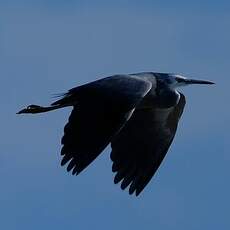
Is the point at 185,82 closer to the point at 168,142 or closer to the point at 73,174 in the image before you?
the point at 168,142

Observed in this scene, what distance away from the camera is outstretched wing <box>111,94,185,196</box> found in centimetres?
1989

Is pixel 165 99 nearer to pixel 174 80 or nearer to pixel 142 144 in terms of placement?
pixel 174 80

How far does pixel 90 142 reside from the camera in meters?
17.6

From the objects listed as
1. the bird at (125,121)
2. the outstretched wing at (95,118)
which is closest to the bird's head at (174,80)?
the bird at (125,121)

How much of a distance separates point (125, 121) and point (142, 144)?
2.78 meters

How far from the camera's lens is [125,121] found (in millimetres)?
17672

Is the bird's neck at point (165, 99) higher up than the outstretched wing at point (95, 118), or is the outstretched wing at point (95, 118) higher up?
the outstretched wing at point (95, 118)

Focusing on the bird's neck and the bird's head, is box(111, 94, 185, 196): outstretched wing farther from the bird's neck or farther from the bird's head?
the bird's neck

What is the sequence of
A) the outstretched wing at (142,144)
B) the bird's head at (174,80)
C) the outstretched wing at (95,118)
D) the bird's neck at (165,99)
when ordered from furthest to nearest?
the bird's head at (174,80) < the outstretched wing at (142,144) < the bird's neck at (165,99) < the outstretched wing at (95,118)

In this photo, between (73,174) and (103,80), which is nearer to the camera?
(73,174)

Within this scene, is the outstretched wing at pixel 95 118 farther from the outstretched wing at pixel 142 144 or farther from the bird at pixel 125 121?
the outstretched wing at pixel 142 144

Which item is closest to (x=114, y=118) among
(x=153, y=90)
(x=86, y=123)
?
(x=86, y=123)

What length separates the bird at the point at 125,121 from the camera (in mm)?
17625

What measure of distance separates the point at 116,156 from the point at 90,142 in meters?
2.48
